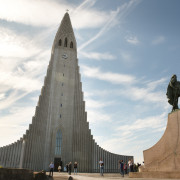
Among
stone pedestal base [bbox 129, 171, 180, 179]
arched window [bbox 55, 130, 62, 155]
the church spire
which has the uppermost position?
the church spire

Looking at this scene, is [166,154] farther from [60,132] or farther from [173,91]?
[60,132]

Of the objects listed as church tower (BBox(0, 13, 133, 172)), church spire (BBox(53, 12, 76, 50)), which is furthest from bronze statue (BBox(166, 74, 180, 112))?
church spire (BBox(53, 12, 76, 50))

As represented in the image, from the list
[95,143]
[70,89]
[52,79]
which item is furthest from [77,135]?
[52,79]

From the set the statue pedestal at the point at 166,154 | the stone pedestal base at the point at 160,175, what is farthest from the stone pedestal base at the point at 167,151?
the stone pedestal base at the point at 160,175

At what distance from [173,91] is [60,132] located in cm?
2366

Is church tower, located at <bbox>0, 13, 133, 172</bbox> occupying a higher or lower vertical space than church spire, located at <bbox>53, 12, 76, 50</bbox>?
lower

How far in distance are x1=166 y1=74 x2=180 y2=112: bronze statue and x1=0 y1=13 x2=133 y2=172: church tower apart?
22.7m

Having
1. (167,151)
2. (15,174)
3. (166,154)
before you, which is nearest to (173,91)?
(167,151)

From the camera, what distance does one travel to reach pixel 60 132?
108 ft

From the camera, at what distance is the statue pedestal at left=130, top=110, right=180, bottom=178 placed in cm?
1039

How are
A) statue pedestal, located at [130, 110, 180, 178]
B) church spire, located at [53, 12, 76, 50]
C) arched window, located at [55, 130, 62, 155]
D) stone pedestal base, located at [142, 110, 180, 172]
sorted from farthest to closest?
1. church spire, located at [53, 12, 76, 50]
2. arched window, located at [55, 130, 62, 155]
3. stone pedestal base, located at [142, 110, 180, 172]
4. statue pedestal, located at [130, 110, 180, 178]

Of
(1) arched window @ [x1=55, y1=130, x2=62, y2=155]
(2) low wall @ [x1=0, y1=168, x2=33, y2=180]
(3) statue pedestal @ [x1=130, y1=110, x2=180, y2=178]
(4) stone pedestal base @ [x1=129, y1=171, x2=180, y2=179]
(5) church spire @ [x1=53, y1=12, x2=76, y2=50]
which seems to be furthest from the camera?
(5) church spire @ [x1=53, y1=12, x2=76, y2=50]

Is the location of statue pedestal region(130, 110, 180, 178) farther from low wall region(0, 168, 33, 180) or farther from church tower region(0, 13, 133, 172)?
church tower region(0, 13, 133, 172)

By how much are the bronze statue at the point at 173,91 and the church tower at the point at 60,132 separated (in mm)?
22718
